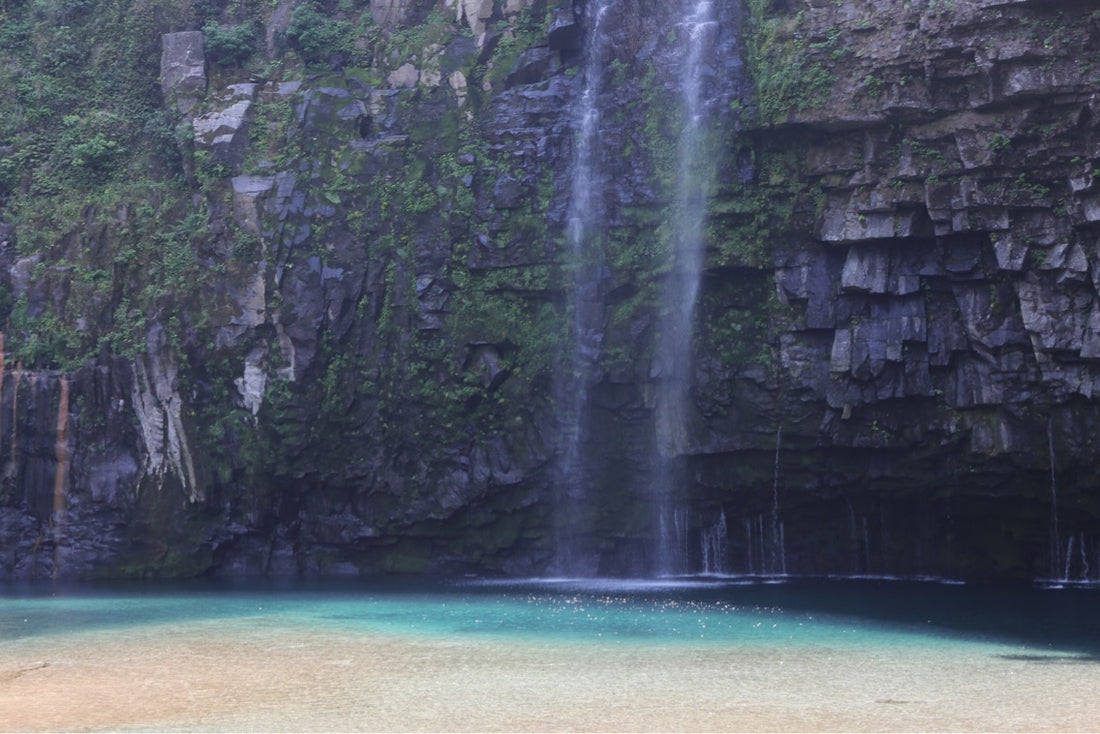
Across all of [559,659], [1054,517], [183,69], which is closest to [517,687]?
[559,659]

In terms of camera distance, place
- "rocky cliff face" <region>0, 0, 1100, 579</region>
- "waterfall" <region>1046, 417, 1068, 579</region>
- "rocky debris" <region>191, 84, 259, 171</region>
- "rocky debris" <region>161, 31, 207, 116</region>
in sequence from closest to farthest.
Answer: "waterfall" <region>1046, 417, 1068, 579</region> → "rocky cliff face" <region>0, 0, 1100, 579</region> → "rocky debris" <region>191, 84, 259, 171</region> → "rocky debris" <region>161, 31, 207, 116</region>

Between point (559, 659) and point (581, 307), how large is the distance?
12877 mm

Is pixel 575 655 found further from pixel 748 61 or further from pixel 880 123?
pixel 748 61

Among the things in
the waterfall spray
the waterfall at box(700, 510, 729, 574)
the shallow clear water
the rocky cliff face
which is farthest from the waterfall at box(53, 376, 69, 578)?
the waterfall spray

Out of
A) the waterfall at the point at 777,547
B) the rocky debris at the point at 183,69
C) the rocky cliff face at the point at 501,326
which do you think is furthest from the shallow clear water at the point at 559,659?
the rocky debris at the point at 183,69

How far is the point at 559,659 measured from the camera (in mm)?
14648

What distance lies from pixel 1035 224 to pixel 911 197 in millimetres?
2234

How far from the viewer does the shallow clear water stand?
11.4 m

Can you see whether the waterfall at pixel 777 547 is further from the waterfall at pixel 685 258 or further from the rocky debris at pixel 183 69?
the rocky debris at pixel 183 69

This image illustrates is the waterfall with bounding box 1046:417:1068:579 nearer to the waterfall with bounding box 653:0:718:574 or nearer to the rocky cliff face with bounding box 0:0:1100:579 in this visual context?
the rocky cliff face with bounding box 0:0:1100:579

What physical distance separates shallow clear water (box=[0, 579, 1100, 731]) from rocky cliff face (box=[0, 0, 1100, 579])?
2.85 m

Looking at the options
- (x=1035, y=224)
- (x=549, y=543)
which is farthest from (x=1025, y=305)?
(x=549, y=543)

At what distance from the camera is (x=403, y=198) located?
1077 inches

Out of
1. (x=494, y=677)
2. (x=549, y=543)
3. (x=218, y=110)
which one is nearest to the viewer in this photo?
(x=494, y=677)
